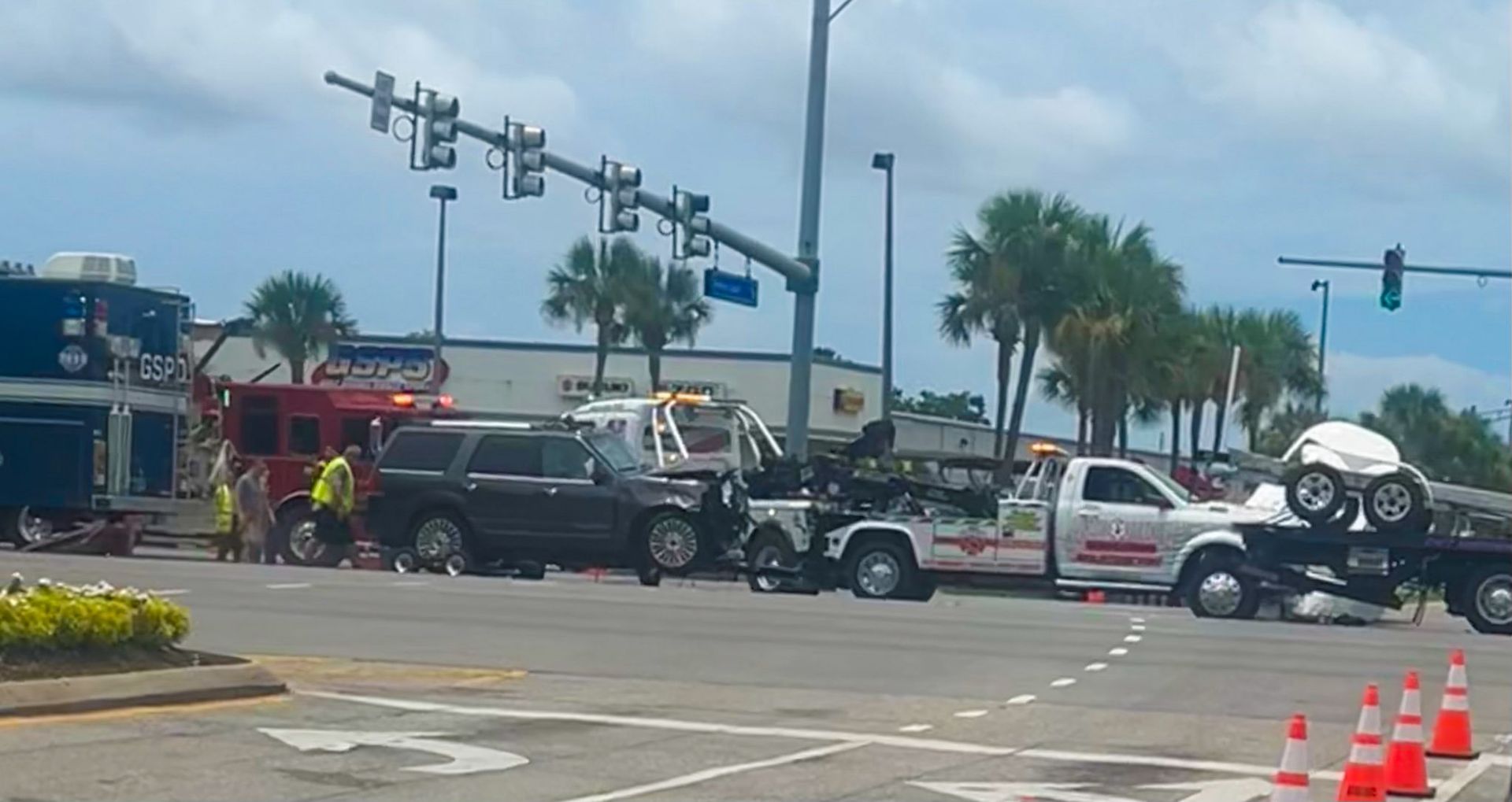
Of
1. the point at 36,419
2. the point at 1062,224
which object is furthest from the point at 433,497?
the point at 1062,224

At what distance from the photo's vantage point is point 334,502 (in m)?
32.6

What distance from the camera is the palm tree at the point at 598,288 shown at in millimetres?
61688

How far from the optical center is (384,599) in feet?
79.8

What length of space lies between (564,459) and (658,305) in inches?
1202

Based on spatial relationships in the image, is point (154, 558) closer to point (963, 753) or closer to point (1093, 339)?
point (963, 753)

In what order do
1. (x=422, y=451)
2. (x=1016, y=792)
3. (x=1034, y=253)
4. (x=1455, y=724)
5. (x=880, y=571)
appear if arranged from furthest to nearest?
(x=1034, y=253) < (x=422, y=451) < (x=880, y=571) < (x=1455, y=724) < (x=1016, y=792)

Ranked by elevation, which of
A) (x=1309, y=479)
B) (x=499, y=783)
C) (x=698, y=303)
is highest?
(x=698, y=303)

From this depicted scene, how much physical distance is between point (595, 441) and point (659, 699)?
50.4 feet

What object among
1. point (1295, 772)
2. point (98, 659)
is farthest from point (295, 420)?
point (1295, 772)

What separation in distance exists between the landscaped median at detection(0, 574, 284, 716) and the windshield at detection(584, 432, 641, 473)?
52.0ft

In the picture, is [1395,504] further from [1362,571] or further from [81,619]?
[81,619]

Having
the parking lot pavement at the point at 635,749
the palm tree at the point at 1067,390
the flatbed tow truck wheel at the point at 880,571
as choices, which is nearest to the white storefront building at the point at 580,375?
the palm tree at the point at 1067,390

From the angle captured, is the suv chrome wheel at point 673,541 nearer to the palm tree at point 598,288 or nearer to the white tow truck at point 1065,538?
the white tow truck at point 1065,538

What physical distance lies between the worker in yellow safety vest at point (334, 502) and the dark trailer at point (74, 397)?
2.46 meters
